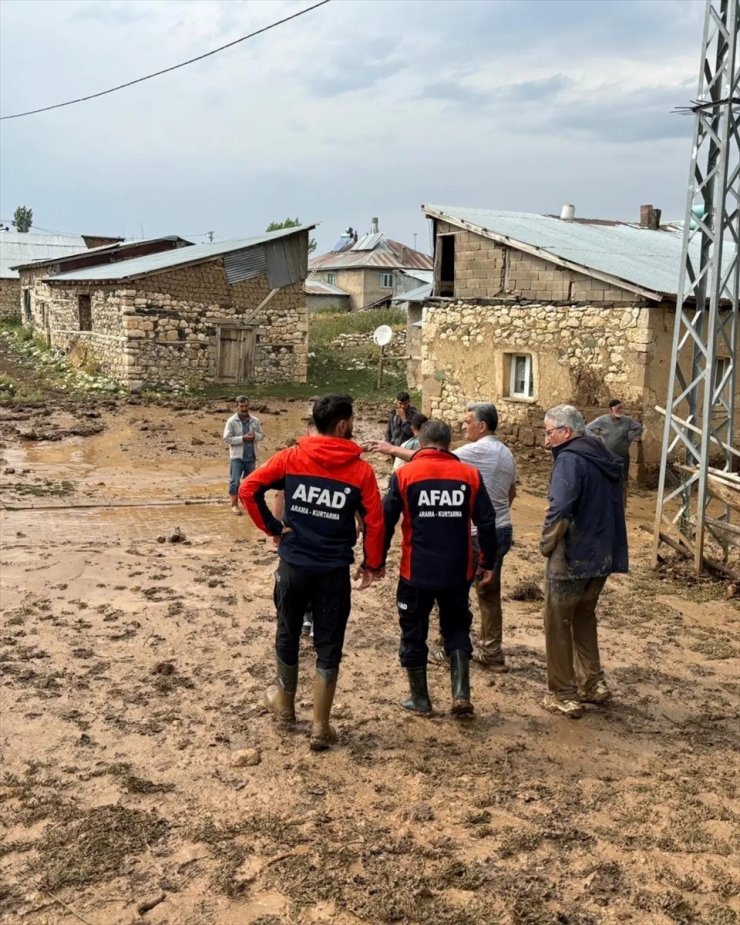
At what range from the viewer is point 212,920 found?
3.35 meters

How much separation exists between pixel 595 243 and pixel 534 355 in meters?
3.62

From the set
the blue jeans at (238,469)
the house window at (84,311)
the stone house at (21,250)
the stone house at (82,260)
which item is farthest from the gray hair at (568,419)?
the stone house at (21,250)

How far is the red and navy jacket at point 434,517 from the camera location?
496cm

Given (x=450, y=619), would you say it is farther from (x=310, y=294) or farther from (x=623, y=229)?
(x=310, y=294)

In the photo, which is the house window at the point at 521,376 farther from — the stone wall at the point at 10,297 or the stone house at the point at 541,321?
the stone wall at the point at 10,297

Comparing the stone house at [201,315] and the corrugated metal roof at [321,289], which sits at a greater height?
the corrugated metal roof at [321,289]

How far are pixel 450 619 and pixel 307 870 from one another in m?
1.84

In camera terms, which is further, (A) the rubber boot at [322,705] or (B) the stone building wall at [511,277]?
(B) the stone building wall at [511,277]

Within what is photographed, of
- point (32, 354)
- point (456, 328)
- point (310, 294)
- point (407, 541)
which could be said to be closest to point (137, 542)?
point (407, 541)

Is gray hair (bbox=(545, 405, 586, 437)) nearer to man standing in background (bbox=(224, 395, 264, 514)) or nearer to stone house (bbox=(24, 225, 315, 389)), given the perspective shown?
man standing in background (bbox=(224, 395, 264, 514))

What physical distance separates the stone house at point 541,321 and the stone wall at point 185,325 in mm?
7973

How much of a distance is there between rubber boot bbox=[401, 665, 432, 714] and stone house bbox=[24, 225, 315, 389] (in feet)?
60.9

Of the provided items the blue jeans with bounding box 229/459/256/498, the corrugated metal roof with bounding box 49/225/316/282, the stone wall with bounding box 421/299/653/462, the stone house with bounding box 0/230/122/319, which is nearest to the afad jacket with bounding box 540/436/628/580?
the blue jeans with bounding box 229/459/256/498

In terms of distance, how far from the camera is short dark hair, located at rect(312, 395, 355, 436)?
15.5ft
